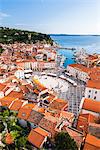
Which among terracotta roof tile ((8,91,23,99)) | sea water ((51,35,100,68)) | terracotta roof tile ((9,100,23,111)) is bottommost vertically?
sea water ((51,35,100,68))

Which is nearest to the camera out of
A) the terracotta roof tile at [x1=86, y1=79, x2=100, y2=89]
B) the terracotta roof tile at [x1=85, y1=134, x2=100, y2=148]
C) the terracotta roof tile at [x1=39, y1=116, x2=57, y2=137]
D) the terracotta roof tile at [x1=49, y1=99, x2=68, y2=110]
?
the terracotta roof tile at [x1=85, y1=134, x2=100, y2=148]

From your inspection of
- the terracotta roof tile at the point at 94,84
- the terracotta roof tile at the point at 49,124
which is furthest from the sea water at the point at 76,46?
the terracotta roof tile at the point at 49,124

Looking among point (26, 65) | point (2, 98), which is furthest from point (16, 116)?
point (26, 65)

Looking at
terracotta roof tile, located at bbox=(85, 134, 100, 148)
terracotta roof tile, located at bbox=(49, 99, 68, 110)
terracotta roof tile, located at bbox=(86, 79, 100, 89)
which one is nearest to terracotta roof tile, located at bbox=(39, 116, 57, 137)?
terracotta roof tile, located at bbox=(85, 134, 100, 148)

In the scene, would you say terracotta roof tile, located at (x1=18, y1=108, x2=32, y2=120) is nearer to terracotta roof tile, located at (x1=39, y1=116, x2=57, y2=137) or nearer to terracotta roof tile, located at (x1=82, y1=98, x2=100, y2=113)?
terracotta roof tile, located at (x1=39, y1=116, x2=57, y2=137)

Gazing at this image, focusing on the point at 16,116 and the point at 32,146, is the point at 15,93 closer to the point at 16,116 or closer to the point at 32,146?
the point at 16,116

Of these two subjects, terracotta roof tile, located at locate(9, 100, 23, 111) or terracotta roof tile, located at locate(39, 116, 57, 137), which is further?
terracotta roof tile, located at locate(9, 100, 23, 111)

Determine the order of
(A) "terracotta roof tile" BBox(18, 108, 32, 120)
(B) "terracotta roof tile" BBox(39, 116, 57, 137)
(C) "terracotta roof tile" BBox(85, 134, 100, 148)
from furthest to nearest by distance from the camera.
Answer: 1. (A) "terracotta roof tile" BBox(18, 108, 32, 120)
2. (B) "terracotta roof tile" BBox(39, 116, 57, 137)
3. (C) "terracotta roof tile" BBox(85, 134, 100, 148)

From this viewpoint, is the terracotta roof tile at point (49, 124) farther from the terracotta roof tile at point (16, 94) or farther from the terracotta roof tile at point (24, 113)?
the terracotta roof tile at point (16, 94)
